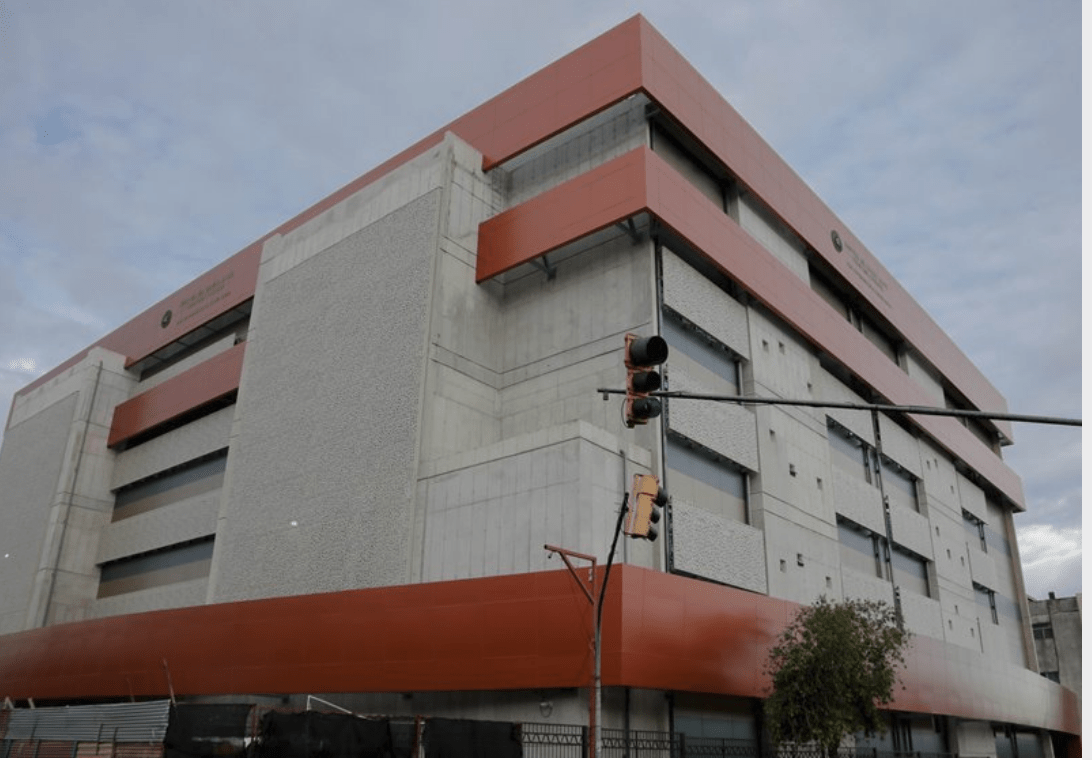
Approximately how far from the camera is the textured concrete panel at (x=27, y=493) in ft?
185

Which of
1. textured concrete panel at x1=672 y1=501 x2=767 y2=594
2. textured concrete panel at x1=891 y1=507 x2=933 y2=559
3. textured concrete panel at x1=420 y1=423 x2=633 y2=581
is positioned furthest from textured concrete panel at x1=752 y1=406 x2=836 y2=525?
textured concrete panel at x1=420 y1=423 x2=633 y2=581

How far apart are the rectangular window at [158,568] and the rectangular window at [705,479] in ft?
83.7

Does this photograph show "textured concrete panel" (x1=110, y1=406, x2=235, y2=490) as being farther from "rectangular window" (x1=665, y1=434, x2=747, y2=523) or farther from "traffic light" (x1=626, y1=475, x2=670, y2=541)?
"traffic light" (x1=626, y1=475, x2=670, y2=541)

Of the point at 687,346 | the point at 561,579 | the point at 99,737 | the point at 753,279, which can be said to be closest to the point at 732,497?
the point at 687,346

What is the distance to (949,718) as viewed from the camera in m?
49.2

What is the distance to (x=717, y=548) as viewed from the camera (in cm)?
3519

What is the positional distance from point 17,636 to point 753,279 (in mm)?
41955

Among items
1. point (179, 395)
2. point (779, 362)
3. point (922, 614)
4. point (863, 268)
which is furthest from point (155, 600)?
point (863, 268)

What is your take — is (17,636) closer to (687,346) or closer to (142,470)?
(142,470)

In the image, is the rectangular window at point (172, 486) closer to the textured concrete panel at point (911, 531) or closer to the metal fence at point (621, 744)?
the metal fence at point (621, 744)

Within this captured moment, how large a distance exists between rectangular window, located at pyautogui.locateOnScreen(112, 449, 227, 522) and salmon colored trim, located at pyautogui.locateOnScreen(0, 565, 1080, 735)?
36.6ft

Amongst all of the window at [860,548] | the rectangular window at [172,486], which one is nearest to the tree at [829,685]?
the window at [860,548]

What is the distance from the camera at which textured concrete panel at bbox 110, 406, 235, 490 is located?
169 ft

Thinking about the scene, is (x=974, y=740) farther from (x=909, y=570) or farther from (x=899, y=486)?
(x=899, y=486)
